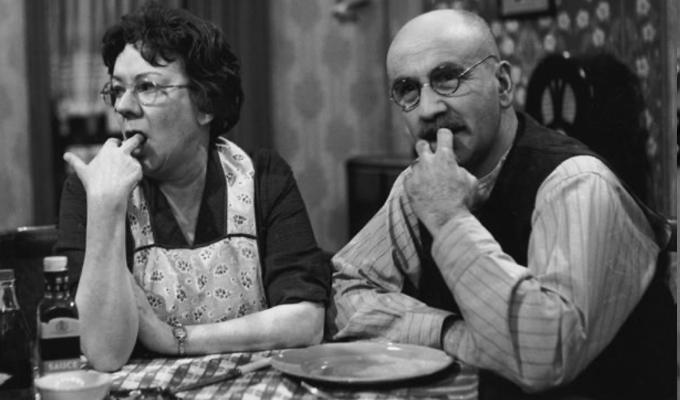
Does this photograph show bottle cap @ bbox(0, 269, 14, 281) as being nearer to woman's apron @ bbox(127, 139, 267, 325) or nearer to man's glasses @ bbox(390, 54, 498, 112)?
woman's apron @ bbox(127, 139, 267, 325)

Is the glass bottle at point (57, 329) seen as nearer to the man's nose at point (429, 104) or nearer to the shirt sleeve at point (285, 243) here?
the shirt sleeve at point (285, 243)

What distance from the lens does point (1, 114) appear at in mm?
4898

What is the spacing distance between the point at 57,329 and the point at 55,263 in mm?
107

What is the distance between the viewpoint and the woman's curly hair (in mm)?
1995

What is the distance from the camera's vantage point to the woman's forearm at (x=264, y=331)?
5.66ft

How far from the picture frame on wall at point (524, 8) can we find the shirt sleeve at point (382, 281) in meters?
2.21

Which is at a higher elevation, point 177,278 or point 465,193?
point 465,193

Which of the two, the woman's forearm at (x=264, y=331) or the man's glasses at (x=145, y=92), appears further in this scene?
the man's glasses at (x=145, y=92)

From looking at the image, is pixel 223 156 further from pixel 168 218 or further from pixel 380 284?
pixel 380 284

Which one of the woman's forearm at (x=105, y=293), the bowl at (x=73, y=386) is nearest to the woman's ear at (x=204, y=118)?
the woman's forearm at (x=105, y=293)

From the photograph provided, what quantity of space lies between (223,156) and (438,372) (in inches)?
35.9

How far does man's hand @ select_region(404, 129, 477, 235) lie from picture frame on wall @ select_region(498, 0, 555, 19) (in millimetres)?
2468

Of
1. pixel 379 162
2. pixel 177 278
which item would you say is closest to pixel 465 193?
pixel 177 278

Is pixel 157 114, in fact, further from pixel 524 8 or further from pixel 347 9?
pixel 347 9
